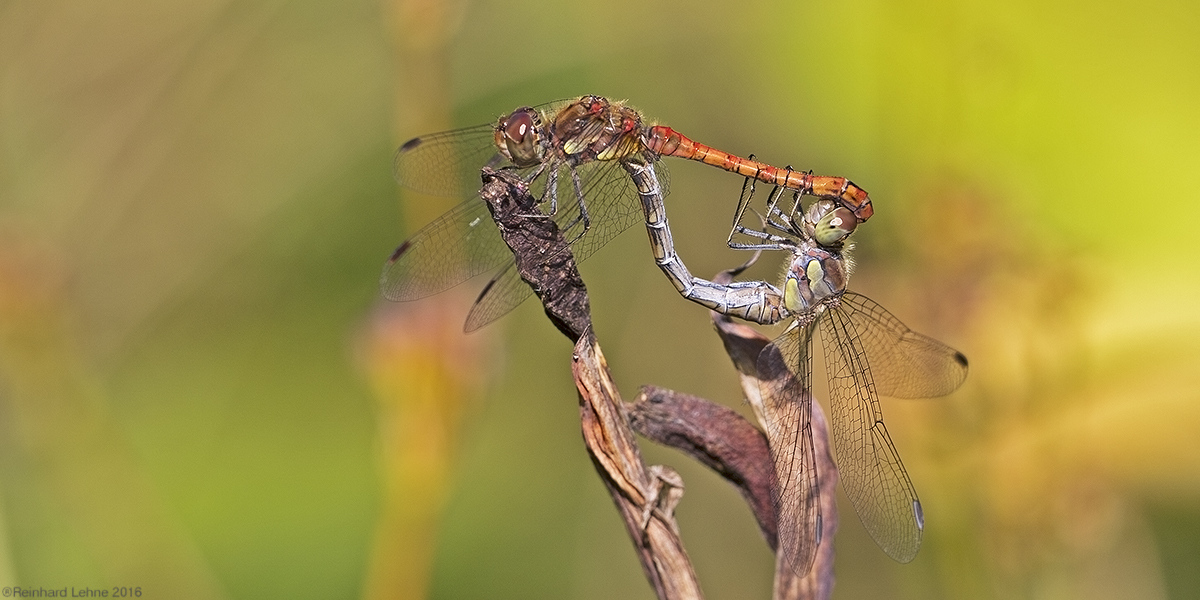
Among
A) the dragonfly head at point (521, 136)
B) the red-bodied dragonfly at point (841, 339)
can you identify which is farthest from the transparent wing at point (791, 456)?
the dragonfly head at point (521, 136)

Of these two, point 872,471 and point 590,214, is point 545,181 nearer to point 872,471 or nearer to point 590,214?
point 590,214

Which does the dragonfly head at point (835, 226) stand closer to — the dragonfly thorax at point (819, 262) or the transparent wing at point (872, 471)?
the dragonfly thorax at point (819, 262)

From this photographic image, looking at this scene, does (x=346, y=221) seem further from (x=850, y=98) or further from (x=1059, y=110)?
(x=1059, y=110)

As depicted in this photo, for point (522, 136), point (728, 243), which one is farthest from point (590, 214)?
point (728, 243)

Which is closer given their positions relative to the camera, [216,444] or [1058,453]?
[1058,453]

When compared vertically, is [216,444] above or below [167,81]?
below

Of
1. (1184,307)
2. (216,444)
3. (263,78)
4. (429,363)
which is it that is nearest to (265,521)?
(216,444)

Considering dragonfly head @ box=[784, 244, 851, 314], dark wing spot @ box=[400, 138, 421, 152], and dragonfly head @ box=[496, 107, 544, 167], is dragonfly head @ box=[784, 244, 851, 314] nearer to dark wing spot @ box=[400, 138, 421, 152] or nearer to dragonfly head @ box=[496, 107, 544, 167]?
dragonfly head @ box=[496, 107, 544, 167]

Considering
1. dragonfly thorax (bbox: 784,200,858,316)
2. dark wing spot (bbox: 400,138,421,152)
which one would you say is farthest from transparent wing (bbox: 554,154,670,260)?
dark wing spot (bbox: 400,138,421,152)
